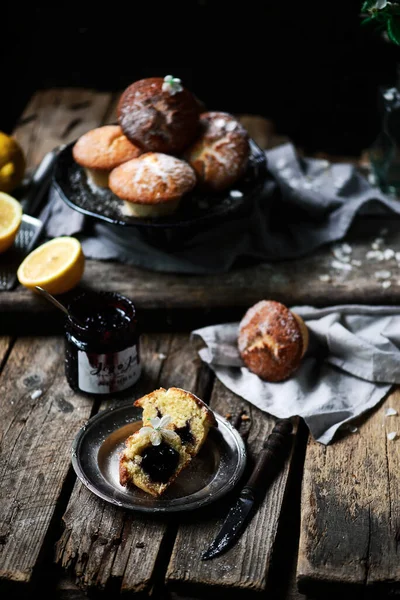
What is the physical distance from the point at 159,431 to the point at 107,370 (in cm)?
35

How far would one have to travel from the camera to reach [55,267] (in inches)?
92.2

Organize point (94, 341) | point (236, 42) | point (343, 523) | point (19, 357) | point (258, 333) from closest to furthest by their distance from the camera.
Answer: point (343, 523), point (94, 341), point (258, 333), point (19, 357), point (236, 42)

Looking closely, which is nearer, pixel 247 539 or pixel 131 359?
pixel 247 539

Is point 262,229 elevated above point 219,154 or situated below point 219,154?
below

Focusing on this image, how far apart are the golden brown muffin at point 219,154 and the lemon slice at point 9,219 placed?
53 centimetres

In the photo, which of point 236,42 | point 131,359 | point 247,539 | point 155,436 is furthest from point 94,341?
point 236,42

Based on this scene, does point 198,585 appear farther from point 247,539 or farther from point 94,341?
point 94,341

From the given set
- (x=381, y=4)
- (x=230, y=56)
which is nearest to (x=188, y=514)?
(x=381, y=4)

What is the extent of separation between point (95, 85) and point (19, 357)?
1.88 m

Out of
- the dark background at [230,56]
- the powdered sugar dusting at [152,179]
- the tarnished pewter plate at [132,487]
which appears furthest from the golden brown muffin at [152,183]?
the dark background at [230,56]

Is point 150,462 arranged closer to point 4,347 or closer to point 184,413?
point 184,413

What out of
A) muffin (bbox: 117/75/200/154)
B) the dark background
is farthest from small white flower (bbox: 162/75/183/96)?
the dark background

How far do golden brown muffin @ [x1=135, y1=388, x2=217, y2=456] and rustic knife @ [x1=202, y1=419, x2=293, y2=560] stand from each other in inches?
5.5

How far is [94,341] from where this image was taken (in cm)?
204
